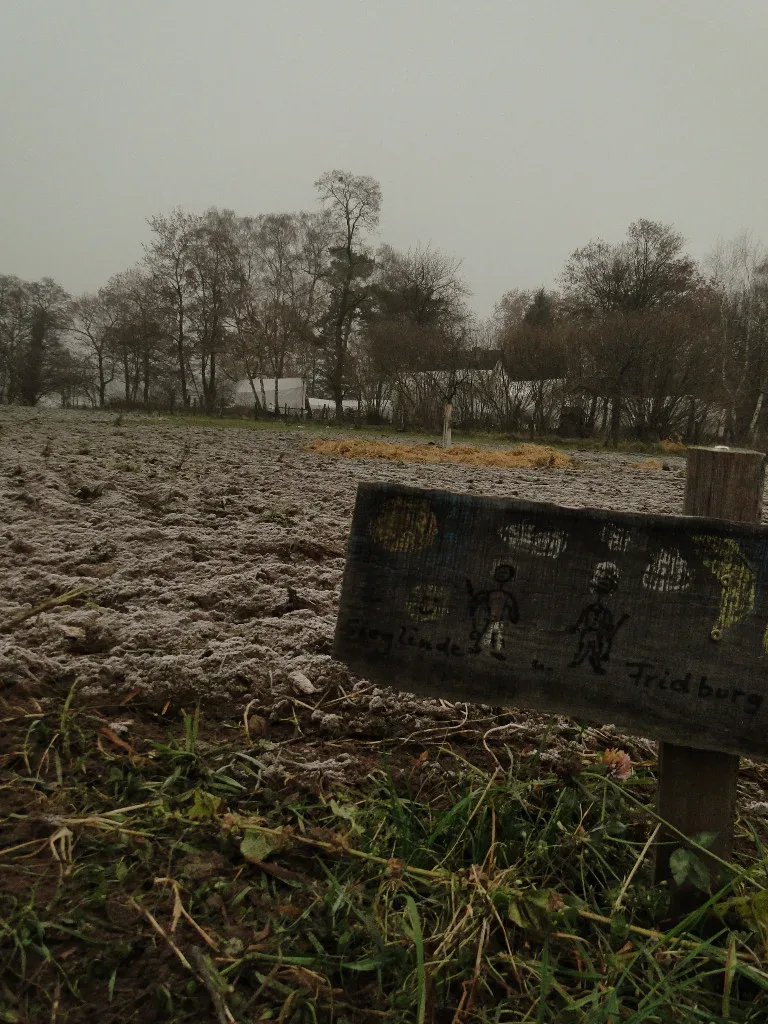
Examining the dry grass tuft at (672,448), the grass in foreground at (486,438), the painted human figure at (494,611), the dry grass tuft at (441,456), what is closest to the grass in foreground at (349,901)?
the painted human figure at (494,611)

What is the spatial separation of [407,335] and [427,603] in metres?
28.6

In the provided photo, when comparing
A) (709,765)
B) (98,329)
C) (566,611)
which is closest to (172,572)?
(566,611)

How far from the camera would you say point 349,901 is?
1299mm

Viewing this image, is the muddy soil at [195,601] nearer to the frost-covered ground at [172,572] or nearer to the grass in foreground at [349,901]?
the frost-covered ground at [172,572]

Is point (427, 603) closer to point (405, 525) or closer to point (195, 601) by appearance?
point (405, 525)

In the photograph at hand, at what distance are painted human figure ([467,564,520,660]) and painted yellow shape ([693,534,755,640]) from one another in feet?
1.21

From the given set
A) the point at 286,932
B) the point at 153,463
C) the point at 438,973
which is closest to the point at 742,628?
the point at 438,973

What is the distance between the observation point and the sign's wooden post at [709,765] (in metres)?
1.31

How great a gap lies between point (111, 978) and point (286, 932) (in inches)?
12.3

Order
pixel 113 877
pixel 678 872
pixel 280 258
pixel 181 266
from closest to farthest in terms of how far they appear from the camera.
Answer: pixel 678 872
pixel 113 877
pixel 181 266
pixel 280 258

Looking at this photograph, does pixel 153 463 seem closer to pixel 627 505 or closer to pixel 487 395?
pixel 627 505

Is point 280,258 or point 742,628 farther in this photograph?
point 280,258

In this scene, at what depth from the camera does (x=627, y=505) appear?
6.76 metres

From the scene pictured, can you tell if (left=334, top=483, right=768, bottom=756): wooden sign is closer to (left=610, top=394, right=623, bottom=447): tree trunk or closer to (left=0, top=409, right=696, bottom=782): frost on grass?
(left=0, top=409, right=696, bottom=782): frost on grass
